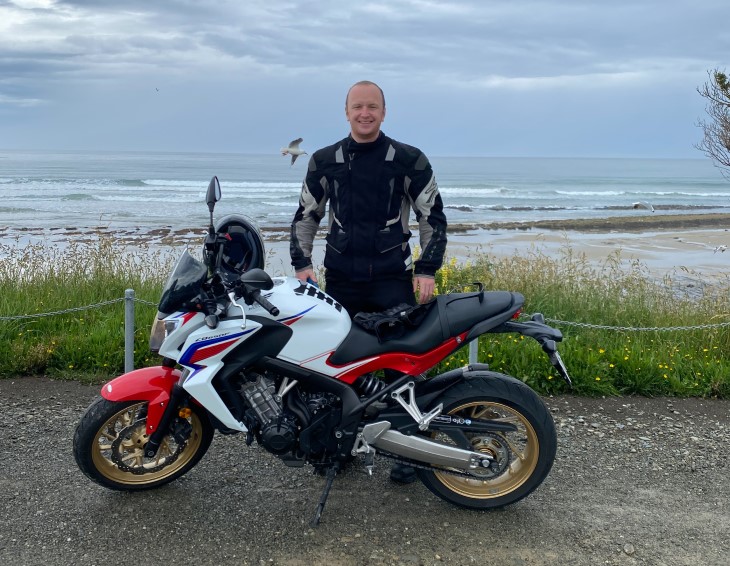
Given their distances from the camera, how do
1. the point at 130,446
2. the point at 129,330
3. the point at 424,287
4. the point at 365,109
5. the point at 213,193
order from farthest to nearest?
the point at 129,330 < the point at 424,287 < the point at 365,109 < the point at 130,446 < the point at 213,193

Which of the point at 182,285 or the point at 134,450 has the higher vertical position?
the point at 182,285

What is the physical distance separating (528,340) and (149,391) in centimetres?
331

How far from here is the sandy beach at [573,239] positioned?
17.2 metres

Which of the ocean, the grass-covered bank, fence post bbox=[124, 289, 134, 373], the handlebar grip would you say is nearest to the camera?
the handlebar grip

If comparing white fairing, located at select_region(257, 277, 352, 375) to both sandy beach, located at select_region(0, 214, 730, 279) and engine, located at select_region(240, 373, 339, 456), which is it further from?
sandy beach, located at select_region(0, 214, 730, 279)

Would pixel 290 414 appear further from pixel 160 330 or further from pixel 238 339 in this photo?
pixel 160 330

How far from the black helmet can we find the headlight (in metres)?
0.36

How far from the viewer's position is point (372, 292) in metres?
3.92

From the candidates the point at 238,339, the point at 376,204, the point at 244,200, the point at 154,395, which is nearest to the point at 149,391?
the point at 154,395

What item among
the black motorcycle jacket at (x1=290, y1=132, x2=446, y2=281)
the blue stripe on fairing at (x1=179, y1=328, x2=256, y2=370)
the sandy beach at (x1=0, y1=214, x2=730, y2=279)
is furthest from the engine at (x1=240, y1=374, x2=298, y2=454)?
the sandy beach at (x1=0, y1=214, x2=730, y2=279)

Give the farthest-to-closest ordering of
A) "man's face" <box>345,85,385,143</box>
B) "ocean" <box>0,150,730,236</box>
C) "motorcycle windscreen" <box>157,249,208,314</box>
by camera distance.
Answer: "ocean" <box>0,150,730,236</box>, "man's face" <box>345,85,385,143</box>, "motorcycle windscreen" <box>157,249,208,314</box>

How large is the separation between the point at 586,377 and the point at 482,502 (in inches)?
85.8

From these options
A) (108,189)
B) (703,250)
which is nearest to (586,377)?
(703,250)

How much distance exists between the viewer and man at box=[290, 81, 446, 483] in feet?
12.5
